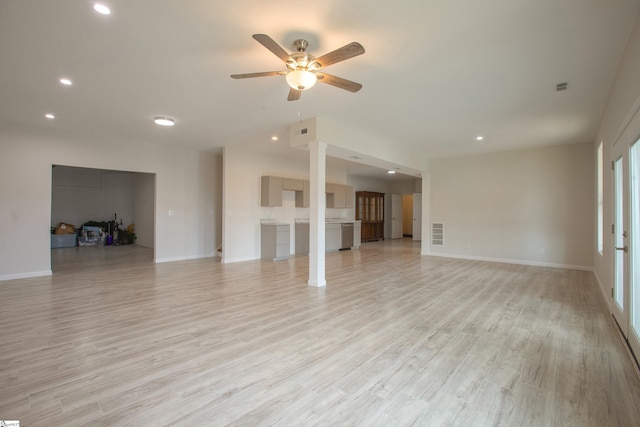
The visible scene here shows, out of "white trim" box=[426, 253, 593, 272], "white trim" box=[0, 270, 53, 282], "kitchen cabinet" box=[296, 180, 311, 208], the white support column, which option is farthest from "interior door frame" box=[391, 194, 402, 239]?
"white trim" box=[0, 270, 53, 282]

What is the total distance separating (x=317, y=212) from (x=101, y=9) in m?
3.33

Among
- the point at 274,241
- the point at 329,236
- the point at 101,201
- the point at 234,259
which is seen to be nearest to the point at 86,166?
the point at 234,259

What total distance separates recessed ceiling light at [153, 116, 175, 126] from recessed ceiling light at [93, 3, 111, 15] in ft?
8.68

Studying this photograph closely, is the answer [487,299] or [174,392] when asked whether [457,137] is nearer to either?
[487,299]

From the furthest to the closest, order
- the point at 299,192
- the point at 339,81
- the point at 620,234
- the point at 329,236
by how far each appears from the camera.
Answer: the point at 329,236 < the point at 299,192 < the point at 620,234 < the point at 339,81

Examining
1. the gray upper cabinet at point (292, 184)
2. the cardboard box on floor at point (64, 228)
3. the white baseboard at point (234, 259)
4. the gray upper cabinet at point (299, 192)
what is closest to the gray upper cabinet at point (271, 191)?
the gray upper cabinet at point (299, 192)

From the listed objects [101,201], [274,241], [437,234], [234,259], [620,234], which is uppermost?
[101,201]

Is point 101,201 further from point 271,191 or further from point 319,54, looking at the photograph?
point 319,54

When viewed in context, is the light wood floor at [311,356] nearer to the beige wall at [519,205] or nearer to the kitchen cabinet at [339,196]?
the beige wall at [519,205]

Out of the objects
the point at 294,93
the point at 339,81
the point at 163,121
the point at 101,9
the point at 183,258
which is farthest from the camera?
the point at 183,258

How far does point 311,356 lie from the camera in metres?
2.40

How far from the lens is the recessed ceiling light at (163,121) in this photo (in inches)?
188

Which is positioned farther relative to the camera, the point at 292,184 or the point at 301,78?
the point at 292,184

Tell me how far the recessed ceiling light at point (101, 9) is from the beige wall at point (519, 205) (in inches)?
301
